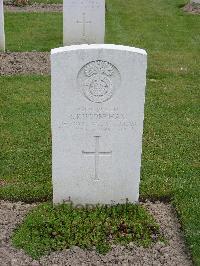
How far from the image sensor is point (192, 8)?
1644 centimetres

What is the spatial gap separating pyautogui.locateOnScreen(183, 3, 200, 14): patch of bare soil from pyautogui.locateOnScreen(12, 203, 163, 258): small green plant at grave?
11751mm

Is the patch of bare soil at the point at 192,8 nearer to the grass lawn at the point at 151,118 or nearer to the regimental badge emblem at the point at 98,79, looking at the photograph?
the grass lawn at the point at 151,118

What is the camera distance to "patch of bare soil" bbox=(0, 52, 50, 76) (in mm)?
10289

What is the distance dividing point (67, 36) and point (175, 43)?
8.56 feet

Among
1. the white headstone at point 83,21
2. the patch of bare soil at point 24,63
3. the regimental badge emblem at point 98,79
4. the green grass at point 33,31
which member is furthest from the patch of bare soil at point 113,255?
the green grass at point 33,31

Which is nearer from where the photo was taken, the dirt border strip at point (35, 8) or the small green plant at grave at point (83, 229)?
the small green plant at grave at point (83, 229)

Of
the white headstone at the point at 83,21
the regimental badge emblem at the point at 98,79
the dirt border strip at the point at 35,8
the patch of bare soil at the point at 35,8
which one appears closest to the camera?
the regimental badge emblem at the point at 98,79

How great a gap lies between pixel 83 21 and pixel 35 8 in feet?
16.7

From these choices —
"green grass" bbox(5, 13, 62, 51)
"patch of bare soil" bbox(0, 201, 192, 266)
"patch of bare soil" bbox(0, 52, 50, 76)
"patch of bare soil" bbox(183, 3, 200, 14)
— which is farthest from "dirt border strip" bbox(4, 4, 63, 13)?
"patch of bare soil" bbox(0, 201, 192, 266)

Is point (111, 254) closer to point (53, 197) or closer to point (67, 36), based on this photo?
point (53, 197)

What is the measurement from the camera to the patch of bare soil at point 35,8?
16125 millimetres

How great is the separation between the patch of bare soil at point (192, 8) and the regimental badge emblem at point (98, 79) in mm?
11703

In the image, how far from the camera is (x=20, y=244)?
5.04m

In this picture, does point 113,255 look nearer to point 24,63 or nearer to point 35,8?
point 24,63
